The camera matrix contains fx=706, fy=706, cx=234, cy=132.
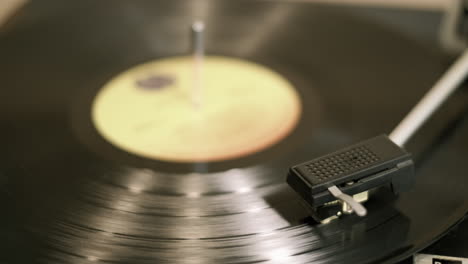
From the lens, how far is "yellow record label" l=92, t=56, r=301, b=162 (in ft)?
2.92

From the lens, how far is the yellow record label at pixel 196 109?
0.89 m

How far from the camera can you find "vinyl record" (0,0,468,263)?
713 millimetres

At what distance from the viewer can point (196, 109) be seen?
3.20ft

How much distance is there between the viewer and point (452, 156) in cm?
84

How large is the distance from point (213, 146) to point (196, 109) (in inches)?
4.0

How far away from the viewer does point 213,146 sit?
2.91 ft

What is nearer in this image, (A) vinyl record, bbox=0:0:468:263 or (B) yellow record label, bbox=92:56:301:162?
(A) vinyl record, bbox=0:0:468:263

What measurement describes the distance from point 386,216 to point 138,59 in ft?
1.59

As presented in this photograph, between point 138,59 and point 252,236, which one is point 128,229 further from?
point 138,59

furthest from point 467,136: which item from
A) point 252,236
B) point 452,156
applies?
point 252,236

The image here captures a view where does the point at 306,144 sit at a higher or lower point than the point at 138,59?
lower

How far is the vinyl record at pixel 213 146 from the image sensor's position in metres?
0.71

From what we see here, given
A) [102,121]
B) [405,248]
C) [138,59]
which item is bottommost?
[405,248]

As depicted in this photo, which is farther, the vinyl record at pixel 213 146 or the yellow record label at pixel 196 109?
the yellow record label at pixel 196 109
